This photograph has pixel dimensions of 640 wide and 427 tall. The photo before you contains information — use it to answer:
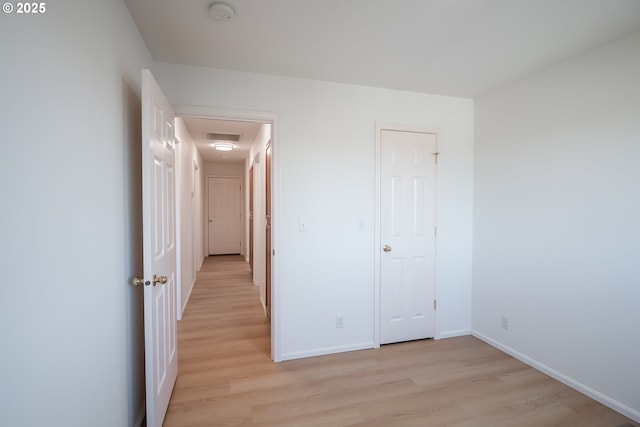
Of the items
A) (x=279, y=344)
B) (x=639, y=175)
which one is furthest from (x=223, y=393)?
(x=639, y=175)

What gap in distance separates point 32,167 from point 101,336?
80 cm

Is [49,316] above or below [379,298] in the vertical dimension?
above

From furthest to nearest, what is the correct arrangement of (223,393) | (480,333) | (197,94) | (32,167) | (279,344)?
(480,333) → (279,344) → (197,94) → (223,393) → (32,167)

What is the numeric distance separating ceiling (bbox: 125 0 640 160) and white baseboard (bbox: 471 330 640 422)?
7.96 ft

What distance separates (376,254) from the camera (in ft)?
9.16

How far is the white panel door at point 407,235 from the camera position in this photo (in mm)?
2822

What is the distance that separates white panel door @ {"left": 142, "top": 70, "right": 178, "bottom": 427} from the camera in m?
1.54

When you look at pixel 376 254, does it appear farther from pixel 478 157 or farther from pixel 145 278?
pixel 145 278

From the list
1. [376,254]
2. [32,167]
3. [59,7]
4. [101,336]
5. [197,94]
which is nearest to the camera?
[32,167]

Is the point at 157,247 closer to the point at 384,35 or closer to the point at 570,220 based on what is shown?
the point at 384,35

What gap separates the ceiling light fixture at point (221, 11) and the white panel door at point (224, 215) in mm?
6509

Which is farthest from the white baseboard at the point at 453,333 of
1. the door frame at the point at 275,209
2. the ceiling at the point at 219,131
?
the ceiling at the point at 219,131

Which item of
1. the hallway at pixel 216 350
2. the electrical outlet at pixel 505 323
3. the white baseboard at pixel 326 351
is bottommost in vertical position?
the hallway at pixel 216 350

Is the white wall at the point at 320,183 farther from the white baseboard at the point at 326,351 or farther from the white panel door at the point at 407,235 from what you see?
the white panel door at the point at 407,235
